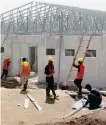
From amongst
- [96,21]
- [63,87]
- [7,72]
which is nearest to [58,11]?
[96,21]

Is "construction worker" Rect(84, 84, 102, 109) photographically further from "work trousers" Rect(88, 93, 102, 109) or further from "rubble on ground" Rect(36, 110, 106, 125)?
"rubble on ground" Rect(36, 110, 106, 125)

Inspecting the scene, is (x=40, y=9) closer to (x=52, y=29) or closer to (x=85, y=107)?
(x=52, y=29)

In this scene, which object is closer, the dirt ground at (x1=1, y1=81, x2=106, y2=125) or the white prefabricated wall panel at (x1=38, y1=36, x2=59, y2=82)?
the dirt ground at (x1=1, y1=81, x2=106, y2=125)

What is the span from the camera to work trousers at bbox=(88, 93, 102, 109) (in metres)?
11.1

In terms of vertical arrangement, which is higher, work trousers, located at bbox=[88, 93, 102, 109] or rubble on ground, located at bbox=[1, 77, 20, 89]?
work trousers, located at bbox=[88, 93, 102, 109]

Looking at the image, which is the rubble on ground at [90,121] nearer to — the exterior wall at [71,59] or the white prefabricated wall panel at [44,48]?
the exterior wall at [71,59]

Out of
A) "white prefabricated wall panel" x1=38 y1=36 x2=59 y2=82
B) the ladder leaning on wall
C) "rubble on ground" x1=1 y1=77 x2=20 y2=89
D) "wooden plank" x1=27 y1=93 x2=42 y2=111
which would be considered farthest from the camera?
"white prefabricated wall panel" x1=38 y1=36 x2=59 y2=82

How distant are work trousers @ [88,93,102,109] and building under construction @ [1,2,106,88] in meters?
7.02

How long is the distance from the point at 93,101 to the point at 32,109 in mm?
2002

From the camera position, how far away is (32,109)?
37.3 ft

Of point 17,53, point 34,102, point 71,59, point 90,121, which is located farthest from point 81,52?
point 90,121

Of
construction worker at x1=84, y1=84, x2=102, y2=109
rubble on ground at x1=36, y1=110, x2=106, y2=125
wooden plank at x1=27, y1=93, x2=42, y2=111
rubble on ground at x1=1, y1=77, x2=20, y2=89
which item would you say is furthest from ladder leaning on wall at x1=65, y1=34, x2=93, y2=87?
rubble on ground at x1=36, y1=110, x2=106, y2=125

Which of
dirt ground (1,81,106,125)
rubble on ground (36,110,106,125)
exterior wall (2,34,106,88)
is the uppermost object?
exterior wall (2,34,106,88)

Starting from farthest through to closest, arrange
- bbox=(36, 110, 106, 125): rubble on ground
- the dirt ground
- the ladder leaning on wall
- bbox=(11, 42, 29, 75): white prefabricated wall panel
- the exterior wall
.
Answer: bbox=(11, 42, 29, 75): white prefabricated wall panel → the exterior wall → the ladder leaning on wall → the dirt ground → bbox=(36, 110, 106, 125): rubble on ground
